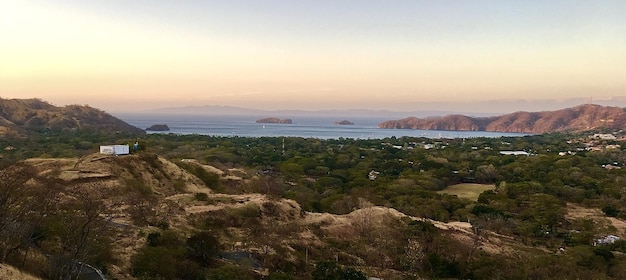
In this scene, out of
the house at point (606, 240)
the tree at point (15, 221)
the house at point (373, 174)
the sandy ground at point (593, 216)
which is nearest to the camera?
the tree at point (15, 221)

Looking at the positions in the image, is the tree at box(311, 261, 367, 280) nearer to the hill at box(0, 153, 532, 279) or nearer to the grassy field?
A: the hill at box(0, 153, 532, 279)

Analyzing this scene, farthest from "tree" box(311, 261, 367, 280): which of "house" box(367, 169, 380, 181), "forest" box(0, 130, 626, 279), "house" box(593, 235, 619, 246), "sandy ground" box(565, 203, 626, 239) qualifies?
"house" box(367, 169, 380, 181)

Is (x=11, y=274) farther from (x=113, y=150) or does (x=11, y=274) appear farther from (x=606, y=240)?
(x=606, y=240)

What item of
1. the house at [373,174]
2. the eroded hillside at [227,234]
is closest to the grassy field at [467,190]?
the house at [373,174]

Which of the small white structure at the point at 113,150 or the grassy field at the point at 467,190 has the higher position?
the small white structure at the point at 113,150

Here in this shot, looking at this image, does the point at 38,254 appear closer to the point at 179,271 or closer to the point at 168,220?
the point at 179,271

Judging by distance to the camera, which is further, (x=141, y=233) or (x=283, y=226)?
(x=283, y=226)

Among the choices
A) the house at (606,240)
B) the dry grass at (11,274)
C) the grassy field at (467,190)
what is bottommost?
the grassy field at (467,190)

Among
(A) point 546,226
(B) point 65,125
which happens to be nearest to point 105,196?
(A) point 546,226

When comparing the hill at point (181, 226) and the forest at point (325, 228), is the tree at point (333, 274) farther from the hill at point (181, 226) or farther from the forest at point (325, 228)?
the hill at point (181, 226)
